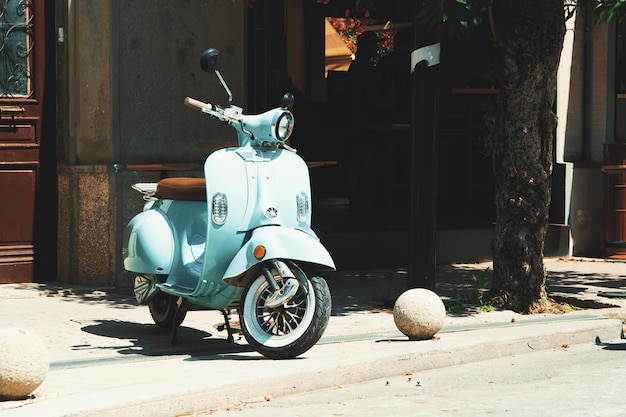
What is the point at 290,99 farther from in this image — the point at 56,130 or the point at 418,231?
the point at 56,130

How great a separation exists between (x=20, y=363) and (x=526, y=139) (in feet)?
17.2

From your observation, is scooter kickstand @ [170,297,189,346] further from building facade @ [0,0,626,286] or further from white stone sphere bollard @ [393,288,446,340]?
building facade @ [0,0,626,286]

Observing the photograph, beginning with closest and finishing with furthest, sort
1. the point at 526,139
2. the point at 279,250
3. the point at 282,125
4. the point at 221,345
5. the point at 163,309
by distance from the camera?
1. the point at 279,250
2. the point at 282,125
3. the point at 221,345
4. the point at 163,309
5. the point at 526,139

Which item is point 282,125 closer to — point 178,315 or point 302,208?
point 302,208

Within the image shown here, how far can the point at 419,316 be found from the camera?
7855mm

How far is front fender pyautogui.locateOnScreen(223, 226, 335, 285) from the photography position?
7.02 m

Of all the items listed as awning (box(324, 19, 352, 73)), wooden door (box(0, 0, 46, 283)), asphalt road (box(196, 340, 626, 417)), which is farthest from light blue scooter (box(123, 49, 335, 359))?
awning (box(324, 19, 352, 73))

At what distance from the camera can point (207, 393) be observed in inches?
240

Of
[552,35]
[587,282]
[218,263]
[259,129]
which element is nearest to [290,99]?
[259,129]

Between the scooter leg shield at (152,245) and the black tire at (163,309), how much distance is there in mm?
387

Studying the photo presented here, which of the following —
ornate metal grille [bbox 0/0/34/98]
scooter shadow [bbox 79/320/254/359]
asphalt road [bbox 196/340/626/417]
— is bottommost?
asphalt road [bbox 196/340/626/417]

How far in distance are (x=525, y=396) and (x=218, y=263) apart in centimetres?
214

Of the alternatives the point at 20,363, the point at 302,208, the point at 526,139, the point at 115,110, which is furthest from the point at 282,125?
the point at 115,110

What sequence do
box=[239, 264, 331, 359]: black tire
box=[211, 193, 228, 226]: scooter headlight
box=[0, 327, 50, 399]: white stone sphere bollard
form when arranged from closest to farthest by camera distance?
box=[0, 327, 50, 399]: white stone sphere bollard → box=[239, 264, 331, 359]: black tire → box=[211, 193, 228, 226]: scooter headlight
